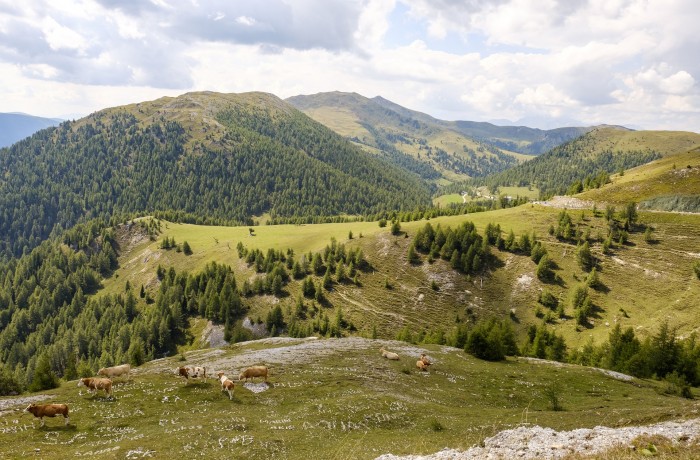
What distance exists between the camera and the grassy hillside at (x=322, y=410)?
25500mm

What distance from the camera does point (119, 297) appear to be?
610 ft

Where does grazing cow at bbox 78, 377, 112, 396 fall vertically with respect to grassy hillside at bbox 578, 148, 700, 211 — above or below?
below

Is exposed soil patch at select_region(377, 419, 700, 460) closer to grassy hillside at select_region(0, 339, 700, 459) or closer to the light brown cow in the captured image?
grassy hillside at select_region(0, 339, 700, 459)

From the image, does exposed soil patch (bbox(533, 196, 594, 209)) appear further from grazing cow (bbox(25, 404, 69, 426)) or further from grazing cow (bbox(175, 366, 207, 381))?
grazing cow (bbox(25, 404, 69, 426))

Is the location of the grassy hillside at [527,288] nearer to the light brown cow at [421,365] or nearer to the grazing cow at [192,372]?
the light brown cow at [421,365]

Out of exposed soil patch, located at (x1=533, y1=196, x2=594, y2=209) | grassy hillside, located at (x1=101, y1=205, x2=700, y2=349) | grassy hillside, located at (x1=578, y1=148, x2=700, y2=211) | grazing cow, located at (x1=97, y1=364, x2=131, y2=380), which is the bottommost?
grassy hillside, located at (x1=101, y1=205, x2=700, y2=349)

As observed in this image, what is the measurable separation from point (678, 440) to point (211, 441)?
27065mm

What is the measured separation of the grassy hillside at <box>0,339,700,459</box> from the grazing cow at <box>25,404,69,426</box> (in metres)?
0.90

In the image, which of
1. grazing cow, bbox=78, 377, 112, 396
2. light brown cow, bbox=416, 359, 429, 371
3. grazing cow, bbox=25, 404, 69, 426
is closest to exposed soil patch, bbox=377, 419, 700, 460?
grazing cow, bbox=25, 404, 69, 426

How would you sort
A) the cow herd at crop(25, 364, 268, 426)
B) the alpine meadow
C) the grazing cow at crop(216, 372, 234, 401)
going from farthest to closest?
the grazing cow at crop(216, 372, 234, 401)
the cow herd at crop(25, 364, 268, 426)
the alpine meadow

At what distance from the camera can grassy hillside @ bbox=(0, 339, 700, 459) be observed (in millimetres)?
25500

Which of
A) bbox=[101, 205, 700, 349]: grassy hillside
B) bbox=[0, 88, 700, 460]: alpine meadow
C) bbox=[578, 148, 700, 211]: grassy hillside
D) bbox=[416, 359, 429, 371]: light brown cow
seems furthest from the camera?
bbox=[578, 148, 700, 211]: grassy hillside

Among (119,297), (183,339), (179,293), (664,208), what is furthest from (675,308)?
(119,297)

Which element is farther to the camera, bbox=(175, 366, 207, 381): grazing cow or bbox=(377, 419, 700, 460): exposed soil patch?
bbox=(175, 366, 207, 381): grazing cow
